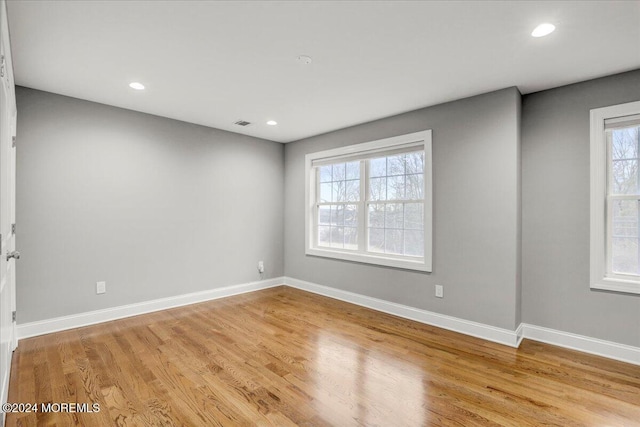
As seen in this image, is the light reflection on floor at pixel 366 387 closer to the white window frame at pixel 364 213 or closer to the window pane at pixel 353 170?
the white window frame at pixel 364 213

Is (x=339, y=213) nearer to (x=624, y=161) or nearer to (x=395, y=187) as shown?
(x=395, y=187)

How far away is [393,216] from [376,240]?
42 cm

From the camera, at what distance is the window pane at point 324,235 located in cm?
488

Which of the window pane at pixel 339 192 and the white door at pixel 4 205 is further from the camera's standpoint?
the window pane at pixel 339 192

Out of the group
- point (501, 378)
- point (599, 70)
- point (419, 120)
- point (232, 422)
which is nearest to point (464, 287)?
point (501, 378)

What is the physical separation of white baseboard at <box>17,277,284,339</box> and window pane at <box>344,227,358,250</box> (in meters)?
1.56

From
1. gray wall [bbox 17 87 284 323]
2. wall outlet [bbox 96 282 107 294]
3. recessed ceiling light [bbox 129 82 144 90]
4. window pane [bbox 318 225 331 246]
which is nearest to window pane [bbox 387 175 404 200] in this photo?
window pane [bbox 318 225 331 246]

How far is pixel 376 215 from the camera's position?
13.8ft

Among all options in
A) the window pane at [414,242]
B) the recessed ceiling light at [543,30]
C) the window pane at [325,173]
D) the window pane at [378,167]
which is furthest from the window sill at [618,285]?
the window pane at [325,173]

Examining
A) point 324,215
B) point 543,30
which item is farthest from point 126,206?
point 543,30

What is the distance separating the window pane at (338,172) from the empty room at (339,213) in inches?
1.2

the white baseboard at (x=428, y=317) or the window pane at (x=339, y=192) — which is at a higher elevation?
the window pane at (x=339, y=192)

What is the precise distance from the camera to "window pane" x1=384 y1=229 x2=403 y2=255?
392 cm

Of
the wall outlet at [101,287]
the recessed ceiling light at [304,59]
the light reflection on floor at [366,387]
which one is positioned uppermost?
the recessed ceiling light at [304,59]
